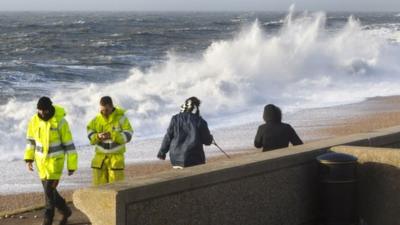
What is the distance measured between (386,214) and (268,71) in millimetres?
24884

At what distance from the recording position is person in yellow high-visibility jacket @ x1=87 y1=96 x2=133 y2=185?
27.6 ft

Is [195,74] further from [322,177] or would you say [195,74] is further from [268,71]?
[322,177]

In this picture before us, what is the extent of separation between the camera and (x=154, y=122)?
20156 mm

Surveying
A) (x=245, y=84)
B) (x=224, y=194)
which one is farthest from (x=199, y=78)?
(x=224, y=194)

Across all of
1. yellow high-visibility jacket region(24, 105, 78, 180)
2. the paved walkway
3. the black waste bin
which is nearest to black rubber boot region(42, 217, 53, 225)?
→ the paved walkway

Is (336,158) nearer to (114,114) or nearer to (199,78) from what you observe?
(114,114)

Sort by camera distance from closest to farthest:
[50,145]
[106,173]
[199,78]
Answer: [50,145], [106,173], [199,78]

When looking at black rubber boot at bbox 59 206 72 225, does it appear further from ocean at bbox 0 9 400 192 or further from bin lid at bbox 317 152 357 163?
ocean at bbox 0 9 400 192

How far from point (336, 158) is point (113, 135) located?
2.03 m

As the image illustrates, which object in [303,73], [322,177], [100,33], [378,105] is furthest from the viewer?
[100,33]

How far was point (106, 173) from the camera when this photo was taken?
858 cm

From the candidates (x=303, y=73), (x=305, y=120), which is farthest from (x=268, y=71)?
(x=305, y=120)

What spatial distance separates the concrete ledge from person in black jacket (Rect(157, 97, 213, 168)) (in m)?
0.90

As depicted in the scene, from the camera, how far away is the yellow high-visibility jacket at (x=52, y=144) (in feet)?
26.7
